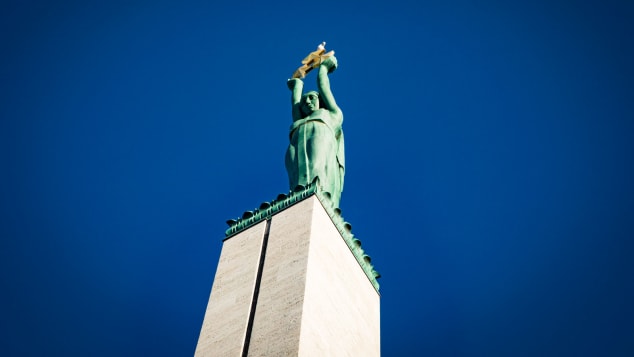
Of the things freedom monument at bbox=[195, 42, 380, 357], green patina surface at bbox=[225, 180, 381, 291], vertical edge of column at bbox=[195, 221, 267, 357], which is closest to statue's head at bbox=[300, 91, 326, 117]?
freedom monument at bbox=[195, 42, 380, 357]

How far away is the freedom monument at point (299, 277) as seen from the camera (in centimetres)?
1317

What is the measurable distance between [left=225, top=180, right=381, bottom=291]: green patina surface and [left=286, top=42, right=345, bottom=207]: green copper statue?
0.49 meters

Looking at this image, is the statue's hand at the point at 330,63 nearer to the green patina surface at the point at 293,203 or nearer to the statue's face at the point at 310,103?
the statue's face at the point at 310,103

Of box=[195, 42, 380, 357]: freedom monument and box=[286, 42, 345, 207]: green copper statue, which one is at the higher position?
box=[286, 42, 345, 207]: green copper statue

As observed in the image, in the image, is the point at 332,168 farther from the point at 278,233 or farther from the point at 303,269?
the point at 303,269

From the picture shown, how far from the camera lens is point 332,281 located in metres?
14.9

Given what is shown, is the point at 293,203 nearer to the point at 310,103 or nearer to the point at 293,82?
the point at 310,103

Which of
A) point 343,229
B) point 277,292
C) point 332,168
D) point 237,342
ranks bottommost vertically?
point 237,342

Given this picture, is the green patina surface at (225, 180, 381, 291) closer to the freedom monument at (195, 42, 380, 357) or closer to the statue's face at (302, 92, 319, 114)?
the freedom monument at (195, 42, 380, 357)

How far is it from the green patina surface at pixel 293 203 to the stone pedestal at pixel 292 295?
0.54 feet

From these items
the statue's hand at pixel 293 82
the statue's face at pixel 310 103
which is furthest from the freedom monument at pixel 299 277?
the statue's hand at pixel 293 82

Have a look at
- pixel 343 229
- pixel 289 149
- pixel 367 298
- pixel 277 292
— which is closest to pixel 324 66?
pixel 289 149

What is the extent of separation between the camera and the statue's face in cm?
2038

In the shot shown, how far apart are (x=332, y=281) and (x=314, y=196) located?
Result: 2183mm
